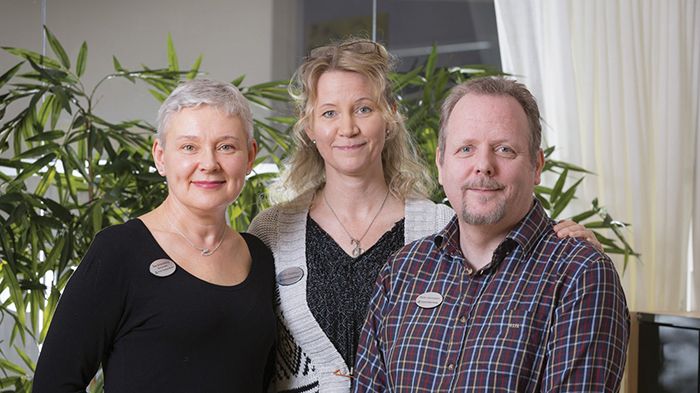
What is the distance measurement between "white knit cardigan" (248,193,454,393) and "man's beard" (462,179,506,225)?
1.64ft

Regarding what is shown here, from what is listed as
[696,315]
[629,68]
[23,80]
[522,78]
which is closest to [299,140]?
[696,315]

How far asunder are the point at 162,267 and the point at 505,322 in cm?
77

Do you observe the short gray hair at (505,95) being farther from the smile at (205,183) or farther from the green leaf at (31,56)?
the green leaf at (31,56)

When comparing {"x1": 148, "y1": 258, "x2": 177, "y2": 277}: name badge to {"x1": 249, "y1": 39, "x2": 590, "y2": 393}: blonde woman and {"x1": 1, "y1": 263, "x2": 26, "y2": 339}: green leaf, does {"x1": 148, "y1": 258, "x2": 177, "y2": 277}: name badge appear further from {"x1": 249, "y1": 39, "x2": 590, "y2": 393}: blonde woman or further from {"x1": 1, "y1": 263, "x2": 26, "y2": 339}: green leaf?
{"x1": 1, "y1": 263, "x2": 26, "y2": 339}: green leaf

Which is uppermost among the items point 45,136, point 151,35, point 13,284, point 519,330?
point 151,35

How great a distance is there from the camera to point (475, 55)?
5.32m

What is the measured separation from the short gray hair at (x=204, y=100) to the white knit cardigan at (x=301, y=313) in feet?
1.19

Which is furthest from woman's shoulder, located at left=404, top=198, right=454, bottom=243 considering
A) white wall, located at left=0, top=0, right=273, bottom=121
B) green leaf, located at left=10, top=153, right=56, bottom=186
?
white wall, located at left=0, top=0, right=273, bottom=121

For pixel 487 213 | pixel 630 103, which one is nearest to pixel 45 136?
pixel 487 213

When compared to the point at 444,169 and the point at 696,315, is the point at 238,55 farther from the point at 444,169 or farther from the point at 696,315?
the point at 444,169

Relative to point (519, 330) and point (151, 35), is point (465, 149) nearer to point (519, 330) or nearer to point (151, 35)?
point (519, 330)

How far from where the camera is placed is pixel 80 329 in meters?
2.12

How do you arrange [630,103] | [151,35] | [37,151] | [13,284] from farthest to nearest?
[151,35]
[630,103]
[37,151]
[13,284]

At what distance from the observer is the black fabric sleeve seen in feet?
6.97
